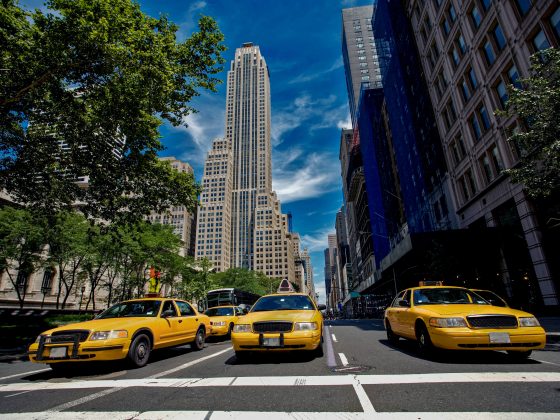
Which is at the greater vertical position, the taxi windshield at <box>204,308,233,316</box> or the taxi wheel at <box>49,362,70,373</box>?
the taxi windshield at <box>204,308,233,316</box>

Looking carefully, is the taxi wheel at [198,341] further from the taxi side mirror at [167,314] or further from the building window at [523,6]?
the building window at [523,6]

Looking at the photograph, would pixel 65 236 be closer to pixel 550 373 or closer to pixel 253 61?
pixel 550 373

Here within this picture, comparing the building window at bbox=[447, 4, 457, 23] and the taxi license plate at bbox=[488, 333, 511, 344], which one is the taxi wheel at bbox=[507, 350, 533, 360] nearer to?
the taxi license plate at bbox=[488, 333, 511, 344]

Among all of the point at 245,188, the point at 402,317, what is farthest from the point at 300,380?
the point at 245,188

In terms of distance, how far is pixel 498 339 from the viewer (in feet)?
19.1

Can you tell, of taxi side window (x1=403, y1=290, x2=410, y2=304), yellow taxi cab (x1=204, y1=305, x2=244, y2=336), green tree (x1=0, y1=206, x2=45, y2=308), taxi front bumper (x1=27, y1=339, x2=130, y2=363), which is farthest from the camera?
green tree (x1=0, y1=206, x2=45, y2=308)

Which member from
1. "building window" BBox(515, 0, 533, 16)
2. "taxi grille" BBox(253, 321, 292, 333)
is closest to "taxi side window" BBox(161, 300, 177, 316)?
"taxi grille" BBox(253, 321, 292, 333)

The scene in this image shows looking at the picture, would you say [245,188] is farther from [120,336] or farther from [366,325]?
[120,336]

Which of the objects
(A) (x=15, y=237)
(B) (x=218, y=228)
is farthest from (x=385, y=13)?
(B) (x=218, y=228)

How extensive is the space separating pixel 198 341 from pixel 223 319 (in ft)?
11.2

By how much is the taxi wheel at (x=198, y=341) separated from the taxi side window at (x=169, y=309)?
1.46 metres

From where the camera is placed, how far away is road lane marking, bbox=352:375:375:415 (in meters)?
3.50

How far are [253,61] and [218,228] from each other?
4176 inches

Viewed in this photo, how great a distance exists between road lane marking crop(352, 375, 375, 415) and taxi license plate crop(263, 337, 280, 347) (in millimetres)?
1842
